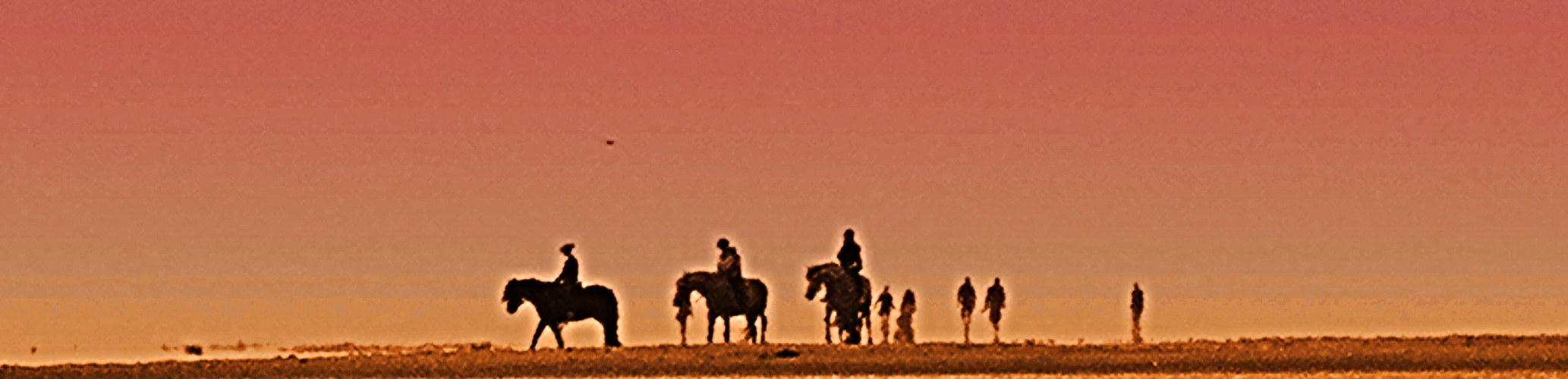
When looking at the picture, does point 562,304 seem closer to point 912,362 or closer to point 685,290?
point 685,290

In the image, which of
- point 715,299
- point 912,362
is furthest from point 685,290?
point 912,362

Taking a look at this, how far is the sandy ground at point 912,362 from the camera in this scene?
151 ft

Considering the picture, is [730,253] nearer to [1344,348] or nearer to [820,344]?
[820,344]

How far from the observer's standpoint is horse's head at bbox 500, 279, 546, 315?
2176 inches

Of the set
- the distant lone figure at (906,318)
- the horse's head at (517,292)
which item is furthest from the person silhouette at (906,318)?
the horse's head at (517,292)

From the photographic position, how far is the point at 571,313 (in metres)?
55.1

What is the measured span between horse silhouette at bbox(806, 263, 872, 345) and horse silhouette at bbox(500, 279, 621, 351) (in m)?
3.29

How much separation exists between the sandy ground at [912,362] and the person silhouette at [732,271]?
8.01 feet

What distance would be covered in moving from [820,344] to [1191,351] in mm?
6357

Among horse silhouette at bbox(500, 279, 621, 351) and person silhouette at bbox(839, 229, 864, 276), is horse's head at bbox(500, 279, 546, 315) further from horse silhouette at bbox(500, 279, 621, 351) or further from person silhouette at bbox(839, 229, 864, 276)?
person silhouette at bbox(839, 229, 864, 276)

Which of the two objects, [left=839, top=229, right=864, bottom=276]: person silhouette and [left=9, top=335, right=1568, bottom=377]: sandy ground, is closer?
[left=9, top=335, right=1568, bottom=377]: sandy ground

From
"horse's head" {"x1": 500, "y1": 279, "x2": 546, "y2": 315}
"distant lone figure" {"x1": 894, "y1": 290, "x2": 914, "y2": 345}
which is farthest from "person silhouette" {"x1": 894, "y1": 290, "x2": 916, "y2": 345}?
"horse's head" {"x1": 500, "y1": 279, "x2": 546, "y2": 315}

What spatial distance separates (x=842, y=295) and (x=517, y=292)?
17.4 ft

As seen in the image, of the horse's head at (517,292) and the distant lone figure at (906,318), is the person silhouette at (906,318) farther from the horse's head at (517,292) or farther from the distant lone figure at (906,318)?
the horse's head at (517,292)
